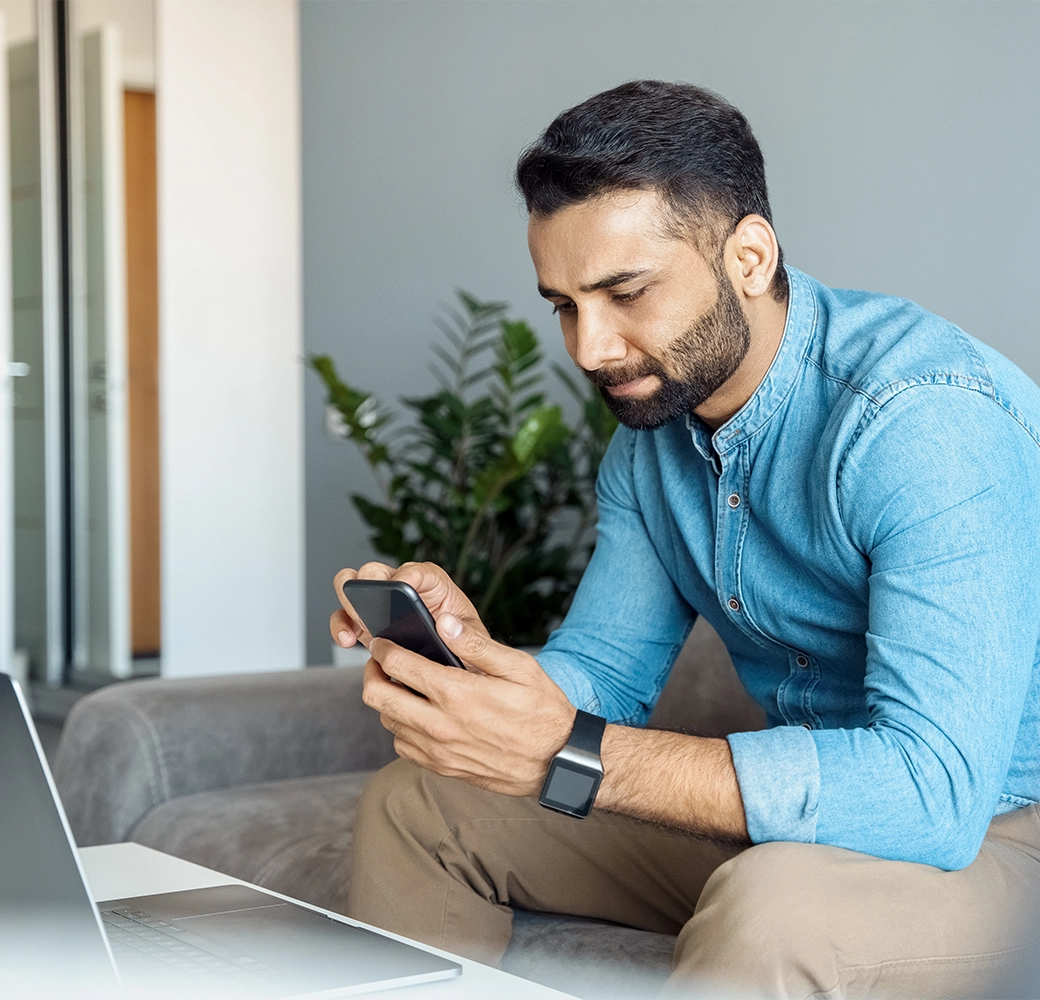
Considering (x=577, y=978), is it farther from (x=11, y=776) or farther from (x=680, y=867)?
(x=11, y=776)

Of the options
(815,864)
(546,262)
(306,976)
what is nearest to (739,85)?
(546,262)

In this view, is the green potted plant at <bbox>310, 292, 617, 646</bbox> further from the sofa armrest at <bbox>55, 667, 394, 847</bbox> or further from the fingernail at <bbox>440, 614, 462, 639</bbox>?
the fingernail at <bbox>440, 614, 462, 639</bbox>

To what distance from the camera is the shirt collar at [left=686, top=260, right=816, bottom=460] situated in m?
1.24

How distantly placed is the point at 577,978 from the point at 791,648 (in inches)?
14.8

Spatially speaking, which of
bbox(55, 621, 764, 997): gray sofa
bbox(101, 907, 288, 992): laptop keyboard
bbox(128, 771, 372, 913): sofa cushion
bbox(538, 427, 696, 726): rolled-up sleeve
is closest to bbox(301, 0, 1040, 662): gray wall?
bbox(55, 621, 764, 997): gray sofa

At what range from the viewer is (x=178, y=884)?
110 centimetres

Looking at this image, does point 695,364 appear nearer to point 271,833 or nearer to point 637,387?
point 637,387

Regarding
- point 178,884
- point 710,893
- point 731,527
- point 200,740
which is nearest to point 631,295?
point 731,527

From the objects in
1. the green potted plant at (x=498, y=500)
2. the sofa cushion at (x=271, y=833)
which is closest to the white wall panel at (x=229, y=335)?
the green potted plant at (x=498, y=500)

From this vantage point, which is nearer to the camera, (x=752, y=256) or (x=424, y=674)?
(x=424, y=674)

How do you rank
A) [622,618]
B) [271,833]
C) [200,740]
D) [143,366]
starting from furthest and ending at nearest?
[143,366], [200,740], [271,833], [622,618]

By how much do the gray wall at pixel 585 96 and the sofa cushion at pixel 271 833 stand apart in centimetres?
126

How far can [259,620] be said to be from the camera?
4.07 metres

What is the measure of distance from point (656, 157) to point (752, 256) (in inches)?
5.2
